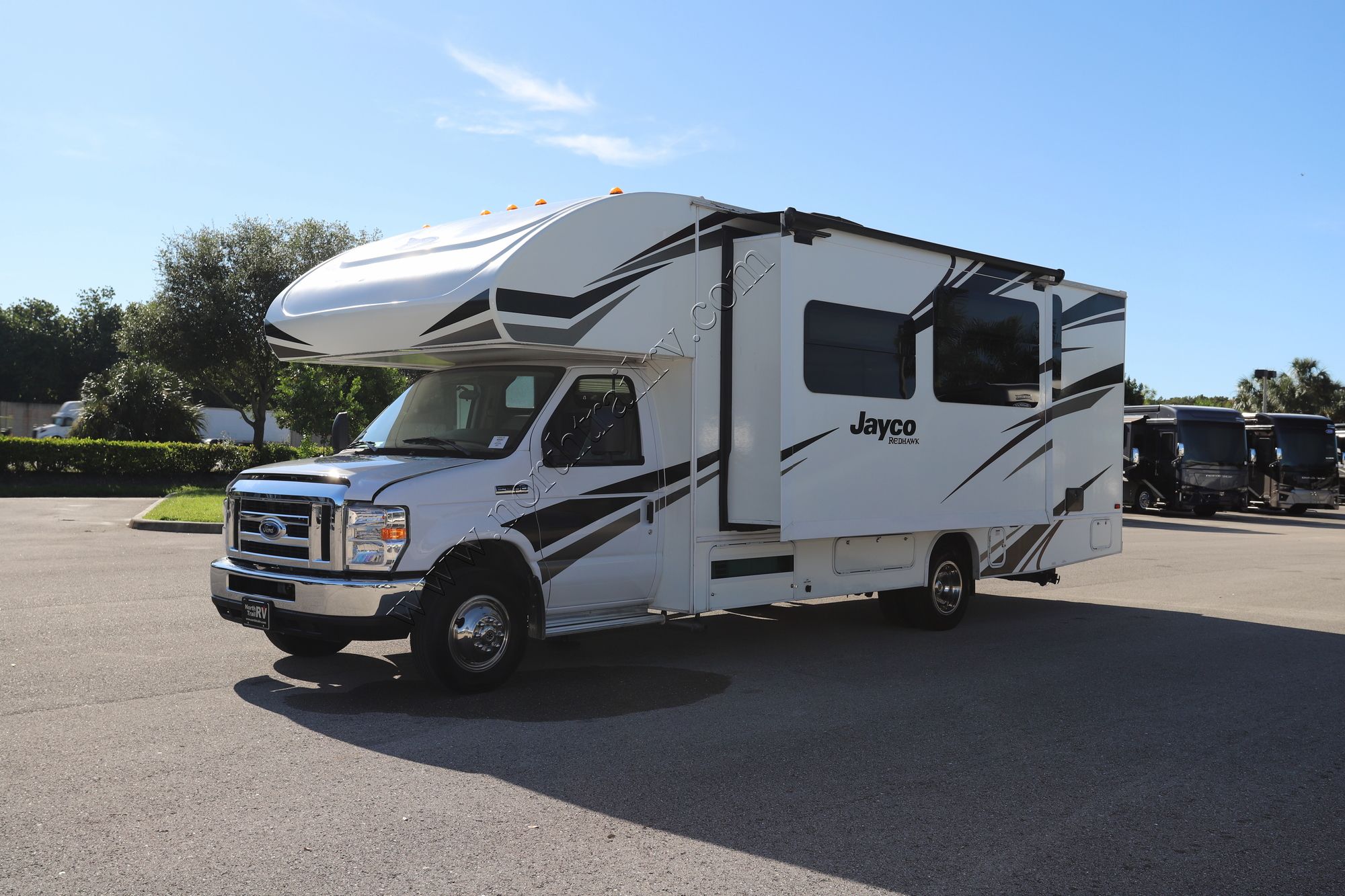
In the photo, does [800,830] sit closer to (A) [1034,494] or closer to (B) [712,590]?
(B) [712,590]

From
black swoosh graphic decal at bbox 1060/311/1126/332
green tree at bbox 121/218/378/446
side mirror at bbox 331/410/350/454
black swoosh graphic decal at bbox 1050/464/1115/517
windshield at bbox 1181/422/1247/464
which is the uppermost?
green tree at bbox 121/218/378/446

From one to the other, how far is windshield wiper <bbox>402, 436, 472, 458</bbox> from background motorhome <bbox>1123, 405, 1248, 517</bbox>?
27.0 m

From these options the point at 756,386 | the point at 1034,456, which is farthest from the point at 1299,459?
the point at 756,386

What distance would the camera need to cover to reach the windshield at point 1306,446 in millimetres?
32688

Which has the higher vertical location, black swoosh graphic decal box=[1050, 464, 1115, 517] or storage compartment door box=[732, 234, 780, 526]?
storage compartment door box=[732, 234, 780, 526]

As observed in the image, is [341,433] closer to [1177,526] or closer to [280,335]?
[280,335]

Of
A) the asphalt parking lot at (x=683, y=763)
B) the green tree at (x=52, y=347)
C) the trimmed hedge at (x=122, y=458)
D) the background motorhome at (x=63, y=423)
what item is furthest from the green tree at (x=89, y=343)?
the asphalt parking lot at (x=683, y=763)

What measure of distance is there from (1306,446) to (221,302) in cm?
3149

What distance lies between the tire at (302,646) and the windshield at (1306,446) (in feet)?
104

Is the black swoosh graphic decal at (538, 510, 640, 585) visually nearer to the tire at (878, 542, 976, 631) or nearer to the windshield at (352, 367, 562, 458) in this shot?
the windshield at (352, 367, 562, 458)

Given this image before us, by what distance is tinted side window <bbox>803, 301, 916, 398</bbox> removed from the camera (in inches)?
341

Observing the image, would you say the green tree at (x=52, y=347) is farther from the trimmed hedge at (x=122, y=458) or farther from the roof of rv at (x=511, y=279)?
the roof of rv at (x=511, y=279)

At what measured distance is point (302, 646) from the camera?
822 cm

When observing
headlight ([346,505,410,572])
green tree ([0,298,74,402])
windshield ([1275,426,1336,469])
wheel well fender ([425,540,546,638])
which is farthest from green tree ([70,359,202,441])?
green tree ([0,298,74,402])
